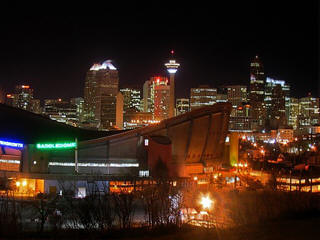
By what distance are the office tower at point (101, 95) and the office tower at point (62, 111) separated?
783 cm

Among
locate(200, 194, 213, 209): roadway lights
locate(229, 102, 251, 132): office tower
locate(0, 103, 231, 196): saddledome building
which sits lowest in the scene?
locate(200, 194, 213, 209): roadway lights

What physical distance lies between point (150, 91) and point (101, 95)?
21.7 meters

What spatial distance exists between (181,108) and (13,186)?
142 m

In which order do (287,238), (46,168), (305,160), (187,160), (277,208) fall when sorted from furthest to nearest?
1. (305,160)
2. (187,160)
3. (46,168)
4. (277,208)
5. (287,238)

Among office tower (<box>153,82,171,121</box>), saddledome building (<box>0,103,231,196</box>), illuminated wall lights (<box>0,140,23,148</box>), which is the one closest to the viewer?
saddledome building (<box>0,103,231,196</box>)

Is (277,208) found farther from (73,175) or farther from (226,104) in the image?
(226,104)

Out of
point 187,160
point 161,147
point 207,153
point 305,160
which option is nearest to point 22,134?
point 161,147

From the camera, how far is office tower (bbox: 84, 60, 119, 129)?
169788mm

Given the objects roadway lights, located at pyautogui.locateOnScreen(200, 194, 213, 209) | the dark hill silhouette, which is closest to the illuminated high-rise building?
the dark hill silhouette

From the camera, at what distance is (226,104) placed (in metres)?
56.3

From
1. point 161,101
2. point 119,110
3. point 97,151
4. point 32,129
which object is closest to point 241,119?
point 161,101

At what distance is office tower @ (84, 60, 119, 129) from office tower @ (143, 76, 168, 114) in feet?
49.3

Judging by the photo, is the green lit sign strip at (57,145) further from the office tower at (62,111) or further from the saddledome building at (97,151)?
the office tower at (62,111)

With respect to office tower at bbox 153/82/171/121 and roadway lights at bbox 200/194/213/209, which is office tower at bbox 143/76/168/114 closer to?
office tower at bbox 153/82/171/121
